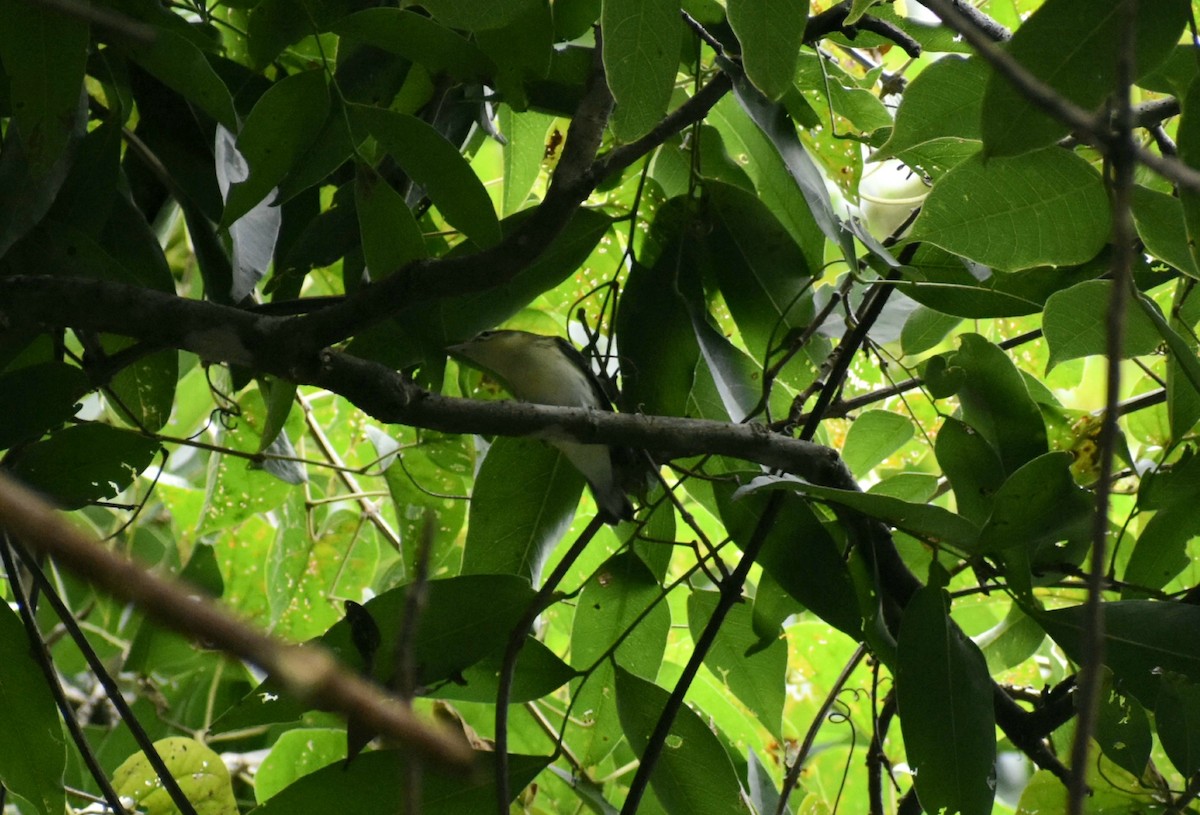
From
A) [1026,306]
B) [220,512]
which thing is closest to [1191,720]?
[1026,306]

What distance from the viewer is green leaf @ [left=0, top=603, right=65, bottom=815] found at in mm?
979

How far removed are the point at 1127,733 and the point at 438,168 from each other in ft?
2.73

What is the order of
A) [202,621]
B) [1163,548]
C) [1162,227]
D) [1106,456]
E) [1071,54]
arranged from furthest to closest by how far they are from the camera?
[1163,548]
[1162,227]
[1071,54]
[1106,456]
[202,621]

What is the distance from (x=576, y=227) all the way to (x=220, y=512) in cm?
82

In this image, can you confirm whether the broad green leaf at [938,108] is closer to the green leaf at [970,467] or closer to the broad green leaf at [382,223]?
the green leaf at [970,467]

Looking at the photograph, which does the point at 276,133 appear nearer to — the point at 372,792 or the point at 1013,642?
the point at 372,792

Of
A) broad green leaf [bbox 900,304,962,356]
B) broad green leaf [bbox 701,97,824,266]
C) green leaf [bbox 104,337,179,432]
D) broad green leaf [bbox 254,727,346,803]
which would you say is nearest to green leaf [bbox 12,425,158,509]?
green leaf [bbox 104,337,179,432]

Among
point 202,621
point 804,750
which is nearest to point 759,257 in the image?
point 804,750

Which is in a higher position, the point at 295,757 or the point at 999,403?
the point at 999,403

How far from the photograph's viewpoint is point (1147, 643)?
989 mm

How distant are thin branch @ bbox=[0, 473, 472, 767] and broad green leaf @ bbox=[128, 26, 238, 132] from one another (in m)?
0.80

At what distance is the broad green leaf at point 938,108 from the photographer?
0.99 m

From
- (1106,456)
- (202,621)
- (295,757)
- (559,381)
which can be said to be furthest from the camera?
(559,381)

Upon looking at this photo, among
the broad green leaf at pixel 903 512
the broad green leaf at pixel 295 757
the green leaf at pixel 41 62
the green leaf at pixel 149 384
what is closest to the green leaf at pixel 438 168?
the green leaf at pixel 41 62
